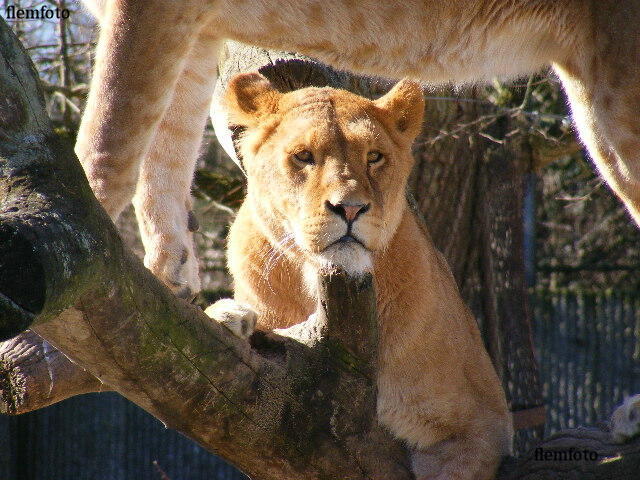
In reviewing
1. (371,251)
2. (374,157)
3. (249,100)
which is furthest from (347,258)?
(249,100)

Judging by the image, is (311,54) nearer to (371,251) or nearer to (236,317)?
(371,251)

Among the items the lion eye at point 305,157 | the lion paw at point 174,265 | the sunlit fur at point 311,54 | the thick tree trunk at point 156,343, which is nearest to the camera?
the thick tree trunk at point 156,343

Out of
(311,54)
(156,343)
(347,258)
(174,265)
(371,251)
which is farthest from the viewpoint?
(174,265)

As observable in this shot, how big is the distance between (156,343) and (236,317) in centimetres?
47

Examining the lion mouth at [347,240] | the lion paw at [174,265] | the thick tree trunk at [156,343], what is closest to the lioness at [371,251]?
the lion mouth at [347,240]

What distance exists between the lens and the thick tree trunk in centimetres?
186

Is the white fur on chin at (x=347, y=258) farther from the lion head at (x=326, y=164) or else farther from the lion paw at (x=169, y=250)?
the lion paw at (x=169, y=250)

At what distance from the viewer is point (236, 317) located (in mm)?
2785

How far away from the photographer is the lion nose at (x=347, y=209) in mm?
2770

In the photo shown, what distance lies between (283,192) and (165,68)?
0.65 meters

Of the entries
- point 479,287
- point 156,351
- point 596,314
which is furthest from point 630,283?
point 156,351

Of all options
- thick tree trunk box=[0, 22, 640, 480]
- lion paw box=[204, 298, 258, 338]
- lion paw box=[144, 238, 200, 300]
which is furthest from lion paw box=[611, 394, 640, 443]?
lion paw box=[144, 238, 200, 300]

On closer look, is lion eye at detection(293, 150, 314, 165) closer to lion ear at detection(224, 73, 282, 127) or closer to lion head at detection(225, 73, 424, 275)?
lion head at detection(225, 73, 424, 275)

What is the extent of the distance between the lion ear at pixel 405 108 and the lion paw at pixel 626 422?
1.18 m
